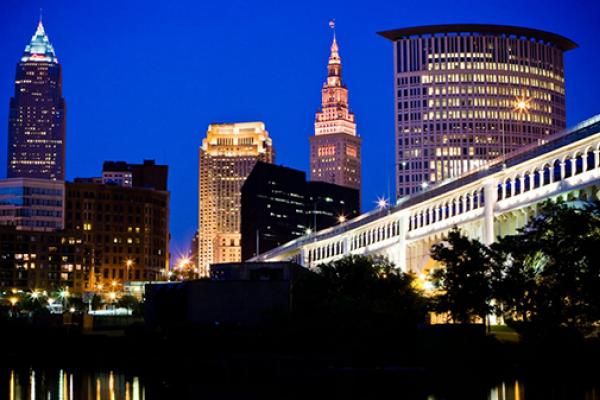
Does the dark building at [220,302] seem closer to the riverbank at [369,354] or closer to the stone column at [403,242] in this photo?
the riverbank at [369,354]

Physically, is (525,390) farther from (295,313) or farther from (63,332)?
(63,332)

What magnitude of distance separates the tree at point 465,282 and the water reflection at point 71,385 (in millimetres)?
26276

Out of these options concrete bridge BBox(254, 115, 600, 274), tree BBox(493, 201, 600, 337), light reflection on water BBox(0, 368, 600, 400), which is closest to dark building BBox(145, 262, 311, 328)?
light reflection on water BBox(0, 368, 600, 400)

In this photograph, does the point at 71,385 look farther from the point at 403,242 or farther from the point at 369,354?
the point at 403,242

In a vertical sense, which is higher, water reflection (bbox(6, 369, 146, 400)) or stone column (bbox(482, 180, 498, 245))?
stone column (bbox(482, 180, 498, 245))

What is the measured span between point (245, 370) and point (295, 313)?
35.3ft

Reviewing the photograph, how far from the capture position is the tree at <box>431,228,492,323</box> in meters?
83.1

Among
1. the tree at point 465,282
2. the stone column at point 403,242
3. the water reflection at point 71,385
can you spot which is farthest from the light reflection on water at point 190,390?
the stone column at point 403,242

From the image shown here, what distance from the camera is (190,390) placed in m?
64.5

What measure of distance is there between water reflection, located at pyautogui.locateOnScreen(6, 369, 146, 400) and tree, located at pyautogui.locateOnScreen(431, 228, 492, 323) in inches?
1034

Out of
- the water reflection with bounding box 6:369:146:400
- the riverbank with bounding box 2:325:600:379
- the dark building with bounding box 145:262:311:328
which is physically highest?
the dark building with bounding box 145:262:311:328

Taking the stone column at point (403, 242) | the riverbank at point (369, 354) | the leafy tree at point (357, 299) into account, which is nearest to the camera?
the riverbank at point (369, 354)

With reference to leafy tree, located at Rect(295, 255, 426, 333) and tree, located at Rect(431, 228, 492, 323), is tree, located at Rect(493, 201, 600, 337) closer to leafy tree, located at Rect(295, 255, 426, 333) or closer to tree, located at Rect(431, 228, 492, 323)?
tree, located at Rect(431, 228, 492, 323)

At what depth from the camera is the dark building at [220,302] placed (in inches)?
3410
